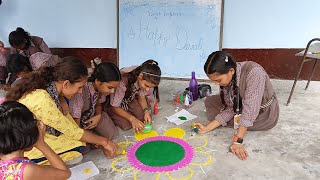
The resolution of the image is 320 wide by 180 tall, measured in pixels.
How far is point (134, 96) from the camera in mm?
3129

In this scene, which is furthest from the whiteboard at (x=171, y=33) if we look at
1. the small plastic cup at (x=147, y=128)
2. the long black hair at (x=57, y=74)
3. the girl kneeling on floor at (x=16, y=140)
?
the girl kneeling on floor at (x=16, y=140)

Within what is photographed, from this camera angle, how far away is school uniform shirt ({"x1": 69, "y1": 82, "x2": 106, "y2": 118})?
2.51 meters

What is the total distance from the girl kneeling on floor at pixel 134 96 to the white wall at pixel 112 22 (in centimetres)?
175

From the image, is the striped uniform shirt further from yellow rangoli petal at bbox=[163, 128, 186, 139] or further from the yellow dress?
the yellow dress

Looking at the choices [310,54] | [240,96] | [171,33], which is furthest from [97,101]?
[310,54]

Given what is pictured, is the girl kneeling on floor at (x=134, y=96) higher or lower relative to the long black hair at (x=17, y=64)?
lower

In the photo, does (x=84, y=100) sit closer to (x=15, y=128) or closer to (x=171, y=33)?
(x=15, y=128)

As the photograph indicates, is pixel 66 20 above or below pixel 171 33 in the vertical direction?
above

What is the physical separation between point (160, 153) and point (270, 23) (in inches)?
98.8

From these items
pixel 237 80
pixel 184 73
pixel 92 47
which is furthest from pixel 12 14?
pixel 237 80

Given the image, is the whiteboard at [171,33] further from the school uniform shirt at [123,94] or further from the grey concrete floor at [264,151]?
the school uniform shirt at [123,94]

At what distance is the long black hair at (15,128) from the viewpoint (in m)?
1.39

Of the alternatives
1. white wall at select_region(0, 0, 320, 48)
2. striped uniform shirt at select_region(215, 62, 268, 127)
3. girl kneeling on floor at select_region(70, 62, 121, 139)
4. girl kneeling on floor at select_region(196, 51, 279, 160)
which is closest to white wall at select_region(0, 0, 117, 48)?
white wall at select_region(0, 0, 320, 48)

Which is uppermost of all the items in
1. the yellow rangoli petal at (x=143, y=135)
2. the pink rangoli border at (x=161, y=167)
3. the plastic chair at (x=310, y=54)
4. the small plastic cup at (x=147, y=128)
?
the plastic chair at (x=310, y=54)
